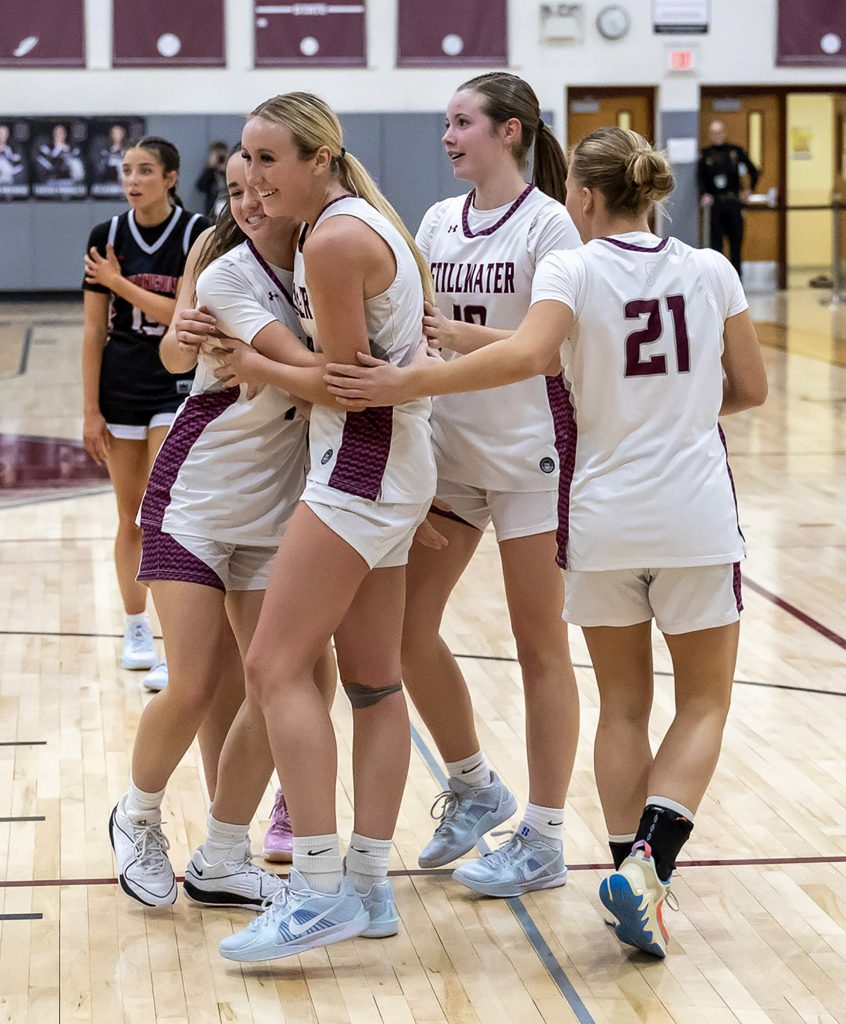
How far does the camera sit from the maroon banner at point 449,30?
58.5 ft

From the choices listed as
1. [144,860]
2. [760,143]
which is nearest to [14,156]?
[760,143]

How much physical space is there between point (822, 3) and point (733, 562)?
57.0ft

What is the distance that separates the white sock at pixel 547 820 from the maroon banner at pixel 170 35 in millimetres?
15911

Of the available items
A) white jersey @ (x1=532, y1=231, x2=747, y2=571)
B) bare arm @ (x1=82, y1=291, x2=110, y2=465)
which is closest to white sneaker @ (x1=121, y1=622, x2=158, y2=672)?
bare arm @ (x1=82, y1=291, x2=110, y2=465)

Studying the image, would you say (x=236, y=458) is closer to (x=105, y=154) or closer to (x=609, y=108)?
(x=105, y=154)

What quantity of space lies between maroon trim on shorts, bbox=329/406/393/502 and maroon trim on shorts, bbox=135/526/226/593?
36 centimetres

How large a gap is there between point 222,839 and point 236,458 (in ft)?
2.43

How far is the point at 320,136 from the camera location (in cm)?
257

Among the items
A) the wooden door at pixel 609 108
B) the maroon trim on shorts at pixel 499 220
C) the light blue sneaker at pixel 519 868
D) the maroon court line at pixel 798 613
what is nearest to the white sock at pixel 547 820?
the light blue sneaker at pixel 519 868

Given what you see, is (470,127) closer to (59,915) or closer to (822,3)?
(59,915)

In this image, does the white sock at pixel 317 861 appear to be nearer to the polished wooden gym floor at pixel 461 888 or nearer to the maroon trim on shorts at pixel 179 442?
the polished wooden gym floor at pixel 461 888

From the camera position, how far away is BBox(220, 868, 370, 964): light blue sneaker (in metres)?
2.62

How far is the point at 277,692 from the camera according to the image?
2623 mm

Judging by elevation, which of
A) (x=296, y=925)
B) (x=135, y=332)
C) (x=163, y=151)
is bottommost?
(x=296, y=925)
